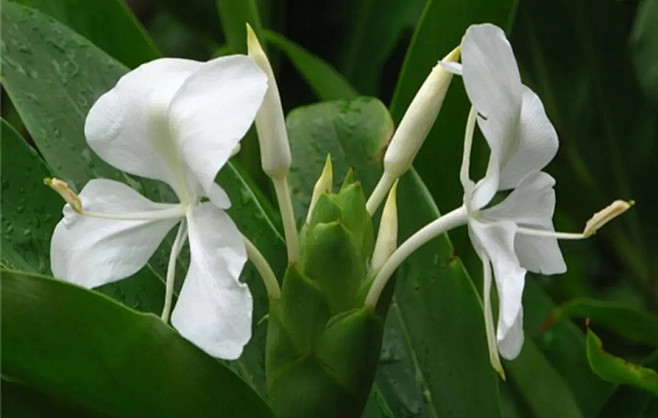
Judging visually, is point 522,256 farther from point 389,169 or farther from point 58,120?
point 58,120

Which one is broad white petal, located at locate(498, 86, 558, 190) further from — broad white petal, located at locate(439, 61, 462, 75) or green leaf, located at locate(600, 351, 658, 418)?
green leaf, located at locate(600, 351, 658, 418)

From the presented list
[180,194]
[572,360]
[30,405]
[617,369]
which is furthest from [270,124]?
[572,360]

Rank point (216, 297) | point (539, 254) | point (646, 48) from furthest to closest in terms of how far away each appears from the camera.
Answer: point (646, 48), point (539, 254), point (216, 297)

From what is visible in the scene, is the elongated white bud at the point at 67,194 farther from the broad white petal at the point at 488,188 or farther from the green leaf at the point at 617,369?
the green leaf at the point at 617,369

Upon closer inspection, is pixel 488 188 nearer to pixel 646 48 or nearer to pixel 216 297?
pixel 216 297

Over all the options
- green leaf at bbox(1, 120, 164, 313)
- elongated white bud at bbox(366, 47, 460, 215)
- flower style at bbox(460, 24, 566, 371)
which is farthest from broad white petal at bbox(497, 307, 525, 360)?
green leaf at bbox(1, 120, 164, 313)

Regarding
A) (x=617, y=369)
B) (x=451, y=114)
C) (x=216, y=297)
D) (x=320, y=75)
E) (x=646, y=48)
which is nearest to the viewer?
(x=216, y=297)

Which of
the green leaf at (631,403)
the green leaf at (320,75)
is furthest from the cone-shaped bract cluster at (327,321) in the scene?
the green leaf at (320,75)
